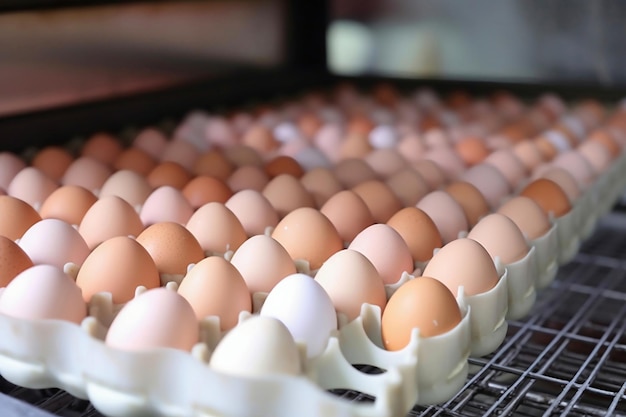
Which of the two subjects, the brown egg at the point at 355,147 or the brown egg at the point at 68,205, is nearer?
the brown egg at the point at 68,205

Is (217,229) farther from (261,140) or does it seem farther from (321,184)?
(261,140)

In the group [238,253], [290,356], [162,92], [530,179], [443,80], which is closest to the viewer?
[290,356]

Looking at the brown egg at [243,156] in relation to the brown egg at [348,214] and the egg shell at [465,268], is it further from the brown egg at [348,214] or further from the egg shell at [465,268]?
the egg shell at [465,268]

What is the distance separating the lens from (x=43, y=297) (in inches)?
33.3

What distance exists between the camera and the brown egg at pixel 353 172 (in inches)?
55.1

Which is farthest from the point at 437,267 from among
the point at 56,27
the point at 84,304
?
the point at 56,27

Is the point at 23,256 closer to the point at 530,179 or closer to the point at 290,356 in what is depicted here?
the point at 290,356

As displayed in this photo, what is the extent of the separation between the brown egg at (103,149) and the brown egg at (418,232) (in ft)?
2.15

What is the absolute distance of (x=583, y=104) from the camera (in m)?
2.02

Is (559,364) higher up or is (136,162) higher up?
(136,162)

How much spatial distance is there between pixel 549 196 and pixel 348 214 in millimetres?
→ 356

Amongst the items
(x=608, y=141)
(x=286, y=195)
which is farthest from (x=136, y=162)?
(x=608, y=141)

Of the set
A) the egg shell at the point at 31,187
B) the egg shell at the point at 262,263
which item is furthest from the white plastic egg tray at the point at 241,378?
the egg shell at the point at 31,187

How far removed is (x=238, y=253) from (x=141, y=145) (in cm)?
70
